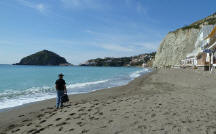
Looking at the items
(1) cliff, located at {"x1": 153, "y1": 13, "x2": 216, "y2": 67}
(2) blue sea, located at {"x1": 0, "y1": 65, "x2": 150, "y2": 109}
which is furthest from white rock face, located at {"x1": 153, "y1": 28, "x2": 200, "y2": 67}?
(2) blue sea, located at {"x1": 0, "y1": 65, "x2": 150, "y2": 109}

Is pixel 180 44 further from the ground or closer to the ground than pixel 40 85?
further from the ground

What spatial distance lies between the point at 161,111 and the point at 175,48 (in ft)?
244

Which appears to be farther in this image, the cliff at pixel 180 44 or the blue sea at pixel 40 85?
the cliff at pixel 180 44

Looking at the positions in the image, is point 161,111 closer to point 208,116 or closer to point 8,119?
point 208,116

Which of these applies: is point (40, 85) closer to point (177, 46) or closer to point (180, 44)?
point (180, 44)

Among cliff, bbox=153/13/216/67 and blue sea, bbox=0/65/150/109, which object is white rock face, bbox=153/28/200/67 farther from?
blue sea, bbox=0/65/150/109

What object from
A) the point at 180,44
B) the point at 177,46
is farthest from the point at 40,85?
the point at 177,46

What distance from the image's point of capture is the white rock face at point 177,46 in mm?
65062

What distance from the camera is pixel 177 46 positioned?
71.1 metres

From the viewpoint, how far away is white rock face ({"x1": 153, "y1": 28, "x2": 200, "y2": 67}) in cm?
6506

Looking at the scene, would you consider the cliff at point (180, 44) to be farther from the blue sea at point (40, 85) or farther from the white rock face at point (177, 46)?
the blue sea at point (40, 85)

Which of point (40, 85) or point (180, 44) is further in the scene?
point (180, 44)

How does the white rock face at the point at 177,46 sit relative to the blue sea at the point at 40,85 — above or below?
above

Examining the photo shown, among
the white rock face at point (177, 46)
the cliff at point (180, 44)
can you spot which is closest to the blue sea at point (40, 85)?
the cliff at point (180, 44)
